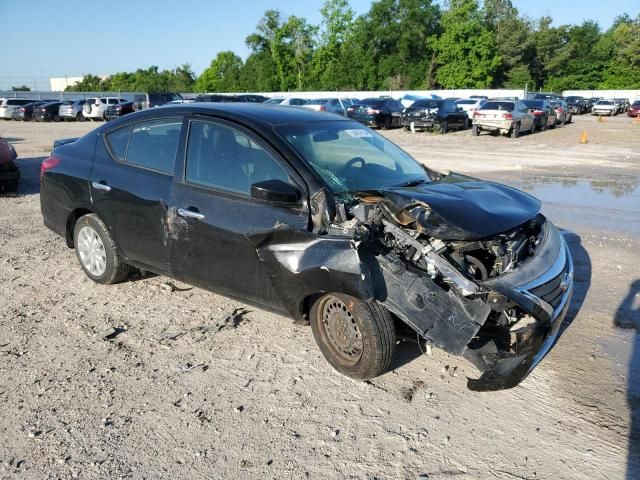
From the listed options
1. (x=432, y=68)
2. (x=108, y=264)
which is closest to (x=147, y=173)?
(x=108, y=264)

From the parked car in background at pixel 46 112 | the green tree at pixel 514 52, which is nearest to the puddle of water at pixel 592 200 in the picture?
the parked car in background at pixel 46 112

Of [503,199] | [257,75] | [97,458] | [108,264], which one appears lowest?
[97,458]

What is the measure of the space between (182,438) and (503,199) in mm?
2704

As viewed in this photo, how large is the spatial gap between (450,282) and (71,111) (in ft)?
133

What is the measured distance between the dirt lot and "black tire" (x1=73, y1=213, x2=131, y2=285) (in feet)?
0.41

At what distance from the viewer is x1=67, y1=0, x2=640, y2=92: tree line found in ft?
253

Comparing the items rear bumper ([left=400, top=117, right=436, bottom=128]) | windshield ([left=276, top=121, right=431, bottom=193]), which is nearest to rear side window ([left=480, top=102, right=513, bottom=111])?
rear bumper ([left=400, top=117, right=436, bottom=128])

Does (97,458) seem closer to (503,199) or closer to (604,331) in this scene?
(503,199)

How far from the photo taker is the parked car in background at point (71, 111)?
3838 centimetres

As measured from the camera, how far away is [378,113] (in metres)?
29.8

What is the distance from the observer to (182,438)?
3.10m

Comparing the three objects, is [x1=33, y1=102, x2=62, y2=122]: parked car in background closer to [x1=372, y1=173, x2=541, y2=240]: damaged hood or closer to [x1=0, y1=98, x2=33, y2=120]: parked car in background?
[x1=0, y1=98, x2=33, y2=120]: parked car in background

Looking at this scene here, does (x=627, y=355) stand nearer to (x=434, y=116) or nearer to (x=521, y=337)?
(x=521, y=337)

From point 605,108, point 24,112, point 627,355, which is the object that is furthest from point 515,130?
point 24,112
